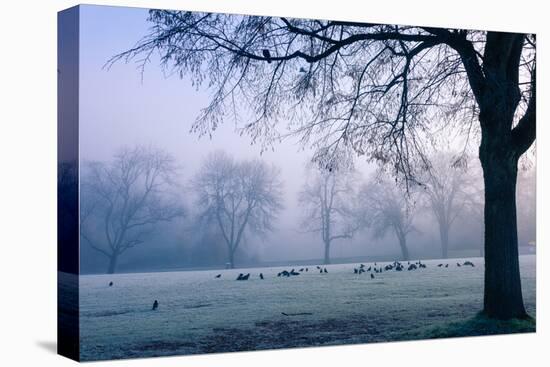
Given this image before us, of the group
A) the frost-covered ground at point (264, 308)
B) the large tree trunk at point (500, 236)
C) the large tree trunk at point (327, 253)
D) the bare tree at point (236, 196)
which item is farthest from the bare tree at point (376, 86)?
the large tree trunk at point (327, 253)

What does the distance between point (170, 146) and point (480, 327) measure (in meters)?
5.02

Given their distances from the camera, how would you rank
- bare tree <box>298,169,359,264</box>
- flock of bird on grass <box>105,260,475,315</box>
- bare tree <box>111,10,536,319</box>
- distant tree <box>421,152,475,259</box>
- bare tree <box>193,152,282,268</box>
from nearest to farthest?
bare tree <box>193,152,282,268</box>
bare tree <box>111,10,536,319</box>
flock of bird on grass <box>105,260,475,315</box>
bare tree <box>298,169,359,264</box>
distant tree <box>421,152,475,259</box>

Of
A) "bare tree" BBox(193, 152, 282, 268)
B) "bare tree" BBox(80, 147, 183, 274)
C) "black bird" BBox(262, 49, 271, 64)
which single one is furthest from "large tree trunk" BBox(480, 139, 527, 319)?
"bare tree" BBox(80, 147, 183, 274)

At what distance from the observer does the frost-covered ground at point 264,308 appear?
512 inches

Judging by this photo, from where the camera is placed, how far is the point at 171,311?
43.7 ft

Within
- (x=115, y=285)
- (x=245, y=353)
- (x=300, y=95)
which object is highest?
(x=300, y=95)

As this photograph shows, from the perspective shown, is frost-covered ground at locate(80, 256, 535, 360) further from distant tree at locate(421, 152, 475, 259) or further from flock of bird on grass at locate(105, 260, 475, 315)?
distant tree at locate(421, 152, 475, 259)

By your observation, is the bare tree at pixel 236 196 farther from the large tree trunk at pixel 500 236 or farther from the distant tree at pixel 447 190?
the large tree trunk at pixel 500 236

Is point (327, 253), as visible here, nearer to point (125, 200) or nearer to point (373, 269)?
point (373, 269)

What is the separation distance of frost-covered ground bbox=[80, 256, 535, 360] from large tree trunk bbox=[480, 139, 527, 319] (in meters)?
0.20

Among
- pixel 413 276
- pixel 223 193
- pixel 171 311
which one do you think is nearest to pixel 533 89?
pixel 413 276

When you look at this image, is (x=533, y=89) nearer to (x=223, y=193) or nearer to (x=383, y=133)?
(x=383, y=133)

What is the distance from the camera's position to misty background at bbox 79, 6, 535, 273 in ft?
42.2

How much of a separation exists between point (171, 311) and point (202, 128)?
2230 millimetres
